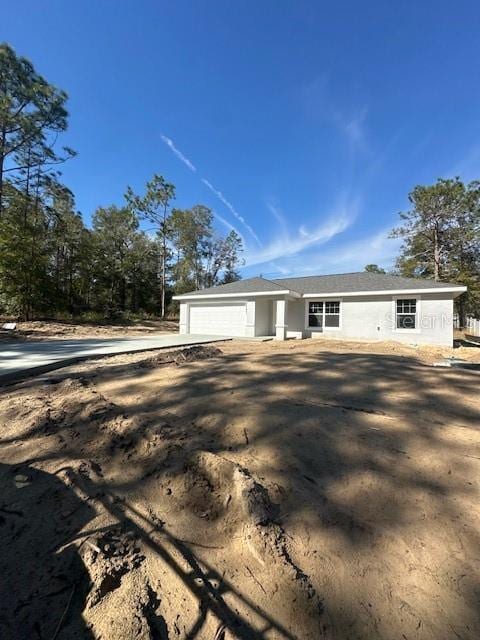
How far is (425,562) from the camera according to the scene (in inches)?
60.9

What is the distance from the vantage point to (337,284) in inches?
622

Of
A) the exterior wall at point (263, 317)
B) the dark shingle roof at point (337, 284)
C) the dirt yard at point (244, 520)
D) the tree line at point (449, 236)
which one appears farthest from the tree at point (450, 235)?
the dirt yard at point (244, 520)

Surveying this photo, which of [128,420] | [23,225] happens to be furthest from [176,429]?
[23,225]

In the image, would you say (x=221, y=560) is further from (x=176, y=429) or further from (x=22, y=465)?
(x=22, y=465)

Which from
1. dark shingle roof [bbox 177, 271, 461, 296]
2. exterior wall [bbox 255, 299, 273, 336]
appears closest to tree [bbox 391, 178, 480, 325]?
dark shingle roof [bbox 177, 271, 461, 296]

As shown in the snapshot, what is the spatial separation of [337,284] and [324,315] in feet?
→ 5.93

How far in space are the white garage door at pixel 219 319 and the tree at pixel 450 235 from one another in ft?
54.9

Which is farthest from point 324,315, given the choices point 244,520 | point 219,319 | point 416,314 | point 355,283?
point 244,520

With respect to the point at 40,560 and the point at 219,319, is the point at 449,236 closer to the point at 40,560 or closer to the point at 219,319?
the point at 219,319

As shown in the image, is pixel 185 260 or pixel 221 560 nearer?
pixel 221 560

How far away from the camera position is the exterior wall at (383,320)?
1266 cm

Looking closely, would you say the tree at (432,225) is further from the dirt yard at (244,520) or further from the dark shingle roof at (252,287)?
the dirt yard at (244,520)

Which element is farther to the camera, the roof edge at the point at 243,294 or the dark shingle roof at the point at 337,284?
the roof edge at the point at 243,294

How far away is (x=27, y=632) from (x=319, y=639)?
1256 millimetres
